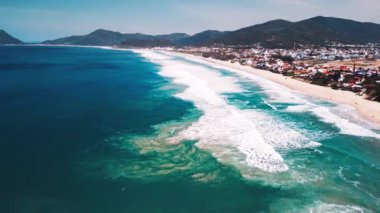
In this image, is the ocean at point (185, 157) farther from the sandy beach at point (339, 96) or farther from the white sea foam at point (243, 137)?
the sandy beach at point (339, 96)

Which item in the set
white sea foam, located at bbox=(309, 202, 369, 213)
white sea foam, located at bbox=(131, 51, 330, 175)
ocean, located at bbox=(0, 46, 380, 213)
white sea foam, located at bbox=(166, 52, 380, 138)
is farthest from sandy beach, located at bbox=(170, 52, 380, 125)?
white sea foam, located at bbox=(309, 202, 369, 213)

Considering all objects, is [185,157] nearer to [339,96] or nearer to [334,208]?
[334,208]

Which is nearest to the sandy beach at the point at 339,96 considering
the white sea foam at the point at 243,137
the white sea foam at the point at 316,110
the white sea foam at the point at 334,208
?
the white sea foam at the point at 316,110

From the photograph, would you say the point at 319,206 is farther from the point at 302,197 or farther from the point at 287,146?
the point at 287,146

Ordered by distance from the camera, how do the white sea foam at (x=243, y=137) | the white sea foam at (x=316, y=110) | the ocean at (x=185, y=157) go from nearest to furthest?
1. the ocean at (x=185, y=157)
2. the white sea foam at (x=243, y=137)
3. the white sea foam at (x=316, y=110)

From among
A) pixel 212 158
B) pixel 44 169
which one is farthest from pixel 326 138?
pixel 44 169

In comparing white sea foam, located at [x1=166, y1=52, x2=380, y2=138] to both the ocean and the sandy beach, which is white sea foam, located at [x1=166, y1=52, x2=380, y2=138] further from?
the sandy beach

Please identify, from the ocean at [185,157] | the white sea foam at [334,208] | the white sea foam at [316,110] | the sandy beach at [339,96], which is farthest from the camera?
the sandy beach at [339,96]

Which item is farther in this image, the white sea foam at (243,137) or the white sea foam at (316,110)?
the white sea foam at (316,110)
